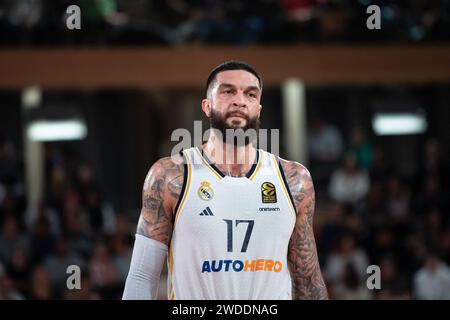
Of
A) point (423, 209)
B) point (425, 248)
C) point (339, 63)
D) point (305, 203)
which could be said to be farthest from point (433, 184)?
point (305, 203)

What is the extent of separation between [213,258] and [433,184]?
8536 millimetres

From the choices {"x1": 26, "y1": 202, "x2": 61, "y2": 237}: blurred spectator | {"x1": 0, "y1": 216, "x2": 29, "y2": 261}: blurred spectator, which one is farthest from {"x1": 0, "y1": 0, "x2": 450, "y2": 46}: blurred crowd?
{"x1": 0, "y1": 216, "x2": 29, "y2": 261}: blurred spectator

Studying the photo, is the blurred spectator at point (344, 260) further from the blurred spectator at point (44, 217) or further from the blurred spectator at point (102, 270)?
the blurred spectator at point (44, 217)

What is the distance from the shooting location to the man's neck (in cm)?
480

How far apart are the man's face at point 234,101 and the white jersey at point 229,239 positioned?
0.29 m

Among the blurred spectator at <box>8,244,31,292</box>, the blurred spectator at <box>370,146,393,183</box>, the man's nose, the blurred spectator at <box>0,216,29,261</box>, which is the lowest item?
the blurred spectator at <box>8,244,31,292</box>

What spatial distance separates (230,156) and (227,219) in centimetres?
37

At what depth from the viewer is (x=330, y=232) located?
11.5 meters

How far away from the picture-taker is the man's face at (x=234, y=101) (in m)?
4.62

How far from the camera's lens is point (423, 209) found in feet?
40.5

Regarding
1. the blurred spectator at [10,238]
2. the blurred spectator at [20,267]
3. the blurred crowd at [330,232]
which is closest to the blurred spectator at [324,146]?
the blurred crowd at [330,232]

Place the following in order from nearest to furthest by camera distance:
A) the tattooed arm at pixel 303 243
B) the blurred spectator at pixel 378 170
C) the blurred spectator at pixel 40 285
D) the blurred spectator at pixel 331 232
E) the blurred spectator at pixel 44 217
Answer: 1. the tattooed arm at pixel 303 243
2. the blurred spectator at pixel 40 285
3. the blurred spectator at pixel 331 232
4. the blurred spectator at pixel 44 217
5. the blurred spectator at pixel 378 170

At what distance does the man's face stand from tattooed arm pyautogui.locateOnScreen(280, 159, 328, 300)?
0.37 meters

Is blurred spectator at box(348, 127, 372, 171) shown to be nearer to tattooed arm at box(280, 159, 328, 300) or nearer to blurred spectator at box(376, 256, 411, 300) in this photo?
blurred spectator at box(376, 256, 411, 300)
